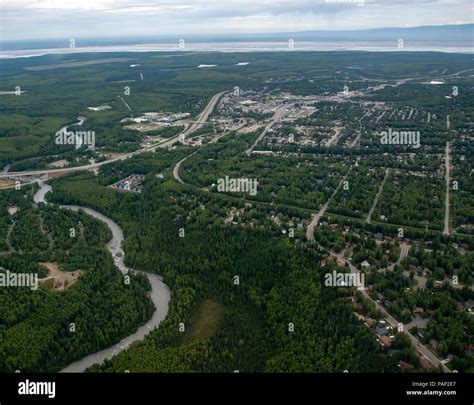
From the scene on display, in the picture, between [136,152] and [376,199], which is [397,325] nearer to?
[376,199]

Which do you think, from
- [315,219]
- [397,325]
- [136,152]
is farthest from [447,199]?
[136,152]

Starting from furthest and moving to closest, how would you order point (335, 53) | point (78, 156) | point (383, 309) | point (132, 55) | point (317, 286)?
point (132, 55) < point (335, 53) < point (78, 156) < point (317, 286) < point (383, 309)

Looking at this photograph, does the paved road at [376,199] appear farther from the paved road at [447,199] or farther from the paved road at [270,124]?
the paved road at [270,124]

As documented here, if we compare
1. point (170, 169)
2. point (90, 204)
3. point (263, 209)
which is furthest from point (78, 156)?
point (263, 209)

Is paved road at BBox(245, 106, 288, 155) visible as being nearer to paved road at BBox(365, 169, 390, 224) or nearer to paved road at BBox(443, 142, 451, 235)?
paved road at BBox(365, 169, 390, 224)

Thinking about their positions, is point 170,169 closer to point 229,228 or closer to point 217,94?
point 229,228

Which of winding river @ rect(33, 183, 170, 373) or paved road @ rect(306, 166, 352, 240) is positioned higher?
paved road @ rect(306, 166, 352, 240)

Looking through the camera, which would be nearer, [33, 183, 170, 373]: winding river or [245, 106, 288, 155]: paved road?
[33, 183, 170, 373]: winding river

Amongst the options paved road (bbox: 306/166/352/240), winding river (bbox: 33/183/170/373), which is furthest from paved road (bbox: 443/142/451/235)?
winding river (bbox: 33/183/170/373)
